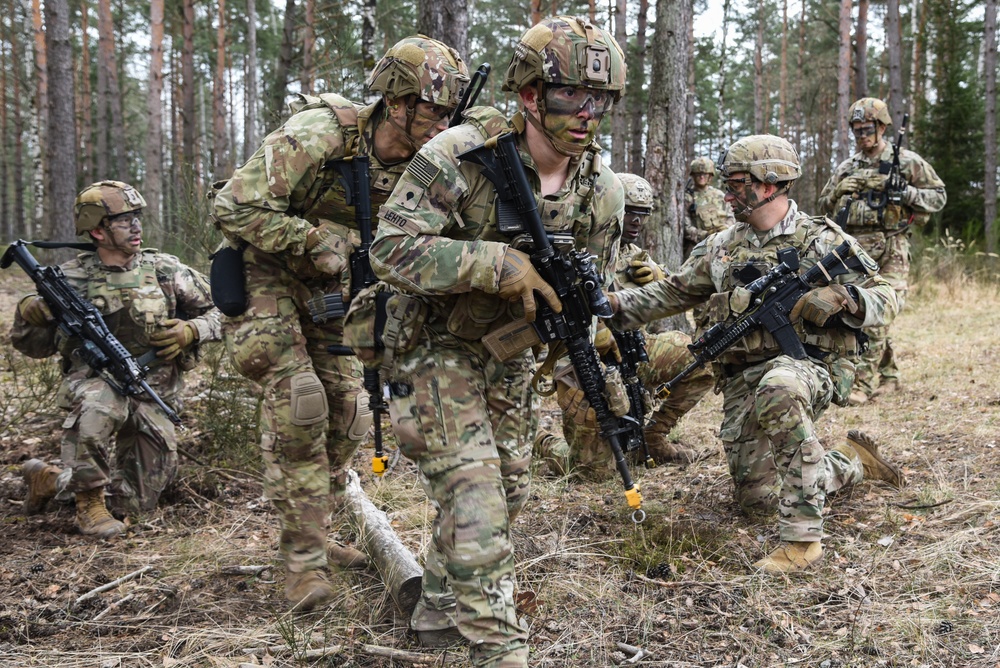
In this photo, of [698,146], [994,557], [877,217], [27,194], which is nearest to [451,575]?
[994,557]

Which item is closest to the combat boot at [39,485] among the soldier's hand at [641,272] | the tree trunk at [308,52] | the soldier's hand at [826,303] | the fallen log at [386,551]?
the fallen log at [386,551]

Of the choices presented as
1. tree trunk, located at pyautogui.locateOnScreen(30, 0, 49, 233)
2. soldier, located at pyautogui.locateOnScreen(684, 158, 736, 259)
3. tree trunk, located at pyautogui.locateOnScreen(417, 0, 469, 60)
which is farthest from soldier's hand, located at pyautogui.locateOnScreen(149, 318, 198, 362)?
tree trunk, located at pyautogui.locateOnScreen(30, 0, 49, 233)

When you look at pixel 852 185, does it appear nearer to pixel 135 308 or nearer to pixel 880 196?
pixel 880 196

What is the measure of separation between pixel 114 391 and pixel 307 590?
7.27 feet

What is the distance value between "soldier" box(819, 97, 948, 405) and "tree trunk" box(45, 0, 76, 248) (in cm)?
941

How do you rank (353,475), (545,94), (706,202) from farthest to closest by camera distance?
(706,202) < (353,475) < (545,94)

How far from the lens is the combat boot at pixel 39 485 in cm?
503

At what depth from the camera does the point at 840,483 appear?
466cm

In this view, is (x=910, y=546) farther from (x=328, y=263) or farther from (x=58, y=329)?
(x=58, y=329)

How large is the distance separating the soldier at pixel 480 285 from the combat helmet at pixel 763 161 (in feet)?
4.88

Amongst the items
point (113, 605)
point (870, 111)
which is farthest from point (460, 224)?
point (870, 111)

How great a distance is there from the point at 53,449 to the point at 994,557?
6.15 metres

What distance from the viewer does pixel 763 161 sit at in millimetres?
4359

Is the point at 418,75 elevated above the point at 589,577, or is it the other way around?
the point at 418,75
